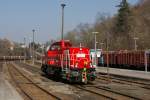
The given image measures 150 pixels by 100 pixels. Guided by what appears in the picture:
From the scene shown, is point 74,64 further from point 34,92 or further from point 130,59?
point 130,59

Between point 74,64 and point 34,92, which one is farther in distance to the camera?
point 74,64

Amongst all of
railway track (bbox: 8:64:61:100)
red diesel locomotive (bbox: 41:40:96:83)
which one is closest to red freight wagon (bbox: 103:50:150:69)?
red diesel locomotive (bbox: 41:40:96:83)

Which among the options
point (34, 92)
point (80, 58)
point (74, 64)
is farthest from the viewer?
point (80, 58)

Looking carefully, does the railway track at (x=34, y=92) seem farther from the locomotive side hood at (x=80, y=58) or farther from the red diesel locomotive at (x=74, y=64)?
the locomotive side hood at (x=80, y=58)

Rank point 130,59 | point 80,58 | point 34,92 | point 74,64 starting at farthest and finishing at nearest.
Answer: point 130,59 → point 80,58 → point 74,64 → point 34,92

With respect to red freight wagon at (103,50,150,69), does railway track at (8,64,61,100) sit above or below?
below

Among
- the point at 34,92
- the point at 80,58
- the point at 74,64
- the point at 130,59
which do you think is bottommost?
the point at 34,92

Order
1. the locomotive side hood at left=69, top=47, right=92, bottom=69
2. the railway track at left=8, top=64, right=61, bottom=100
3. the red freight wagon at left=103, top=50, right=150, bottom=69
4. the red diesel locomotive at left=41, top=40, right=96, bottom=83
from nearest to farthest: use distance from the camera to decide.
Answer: the railway track at left=8, top=64, right=61, bottom=100 → the red diesel locomotive at left=41, top=40, right=96, bottom=83 → the locomotive side hood at left=69, top=47, right=92, bottom=69 → the red freight wagon at left=103, top=50, right=150, bottom=69

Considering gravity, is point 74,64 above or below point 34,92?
above

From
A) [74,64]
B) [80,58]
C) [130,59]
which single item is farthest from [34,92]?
[130,59]

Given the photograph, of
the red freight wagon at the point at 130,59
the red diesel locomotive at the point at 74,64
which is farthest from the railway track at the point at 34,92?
the red freight wagon at the point at 130,59

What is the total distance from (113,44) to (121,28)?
85.5 ft

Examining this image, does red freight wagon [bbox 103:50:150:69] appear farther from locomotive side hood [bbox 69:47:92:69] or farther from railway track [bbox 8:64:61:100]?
railway track [bbox 8:64:61:100]

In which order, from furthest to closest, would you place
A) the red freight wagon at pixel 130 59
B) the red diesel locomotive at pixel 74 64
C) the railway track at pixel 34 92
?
the red freight wagon at pixel 130 59
the red diesel locomotive at pixel 74 64
the railway track at pixel 34 92
